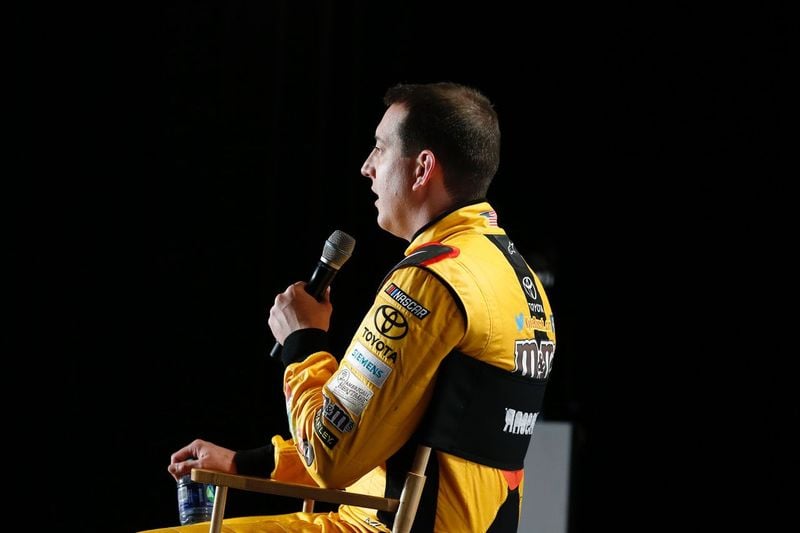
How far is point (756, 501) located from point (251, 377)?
1.71 m

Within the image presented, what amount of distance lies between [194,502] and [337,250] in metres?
0.58

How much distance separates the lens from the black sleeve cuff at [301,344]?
4.50ft

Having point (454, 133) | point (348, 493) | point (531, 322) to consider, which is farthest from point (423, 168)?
point (348, 493)

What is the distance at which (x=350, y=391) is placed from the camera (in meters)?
1.23

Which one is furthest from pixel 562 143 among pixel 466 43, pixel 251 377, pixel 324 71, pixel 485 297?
pixel 485 297

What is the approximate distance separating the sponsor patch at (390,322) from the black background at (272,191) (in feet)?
4.46

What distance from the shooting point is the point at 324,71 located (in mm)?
2732

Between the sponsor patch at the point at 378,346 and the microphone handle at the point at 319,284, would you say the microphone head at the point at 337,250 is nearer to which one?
the microphone handle at the point at 319,284

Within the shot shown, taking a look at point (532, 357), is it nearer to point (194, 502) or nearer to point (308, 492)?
point (308, 492)

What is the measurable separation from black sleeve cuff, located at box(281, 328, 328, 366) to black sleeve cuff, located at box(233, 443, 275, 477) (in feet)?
0.79

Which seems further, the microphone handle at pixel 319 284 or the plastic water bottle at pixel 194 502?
the plastic water bottle at pixel 194 502

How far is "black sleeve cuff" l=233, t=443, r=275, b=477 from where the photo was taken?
1.51 m

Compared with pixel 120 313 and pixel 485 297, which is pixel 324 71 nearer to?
pixel 120 313

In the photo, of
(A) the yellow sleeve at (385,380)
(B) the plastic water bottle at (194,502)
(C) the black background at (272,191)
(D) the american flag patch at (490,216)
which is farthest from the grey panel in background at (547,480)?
(A) the yellow sleeve at (385,380)
